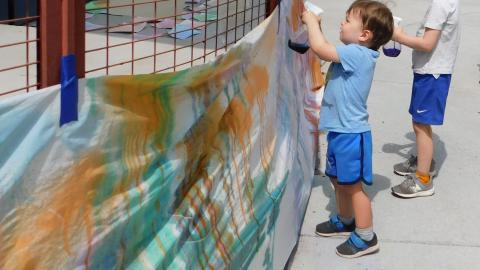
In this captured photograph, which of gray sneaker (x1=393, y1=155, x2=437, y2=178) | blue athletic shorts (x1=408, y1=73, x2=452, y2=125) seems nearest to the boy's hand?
blue athletic shorts (x1=408, y1=73, x2=452, y2=125)

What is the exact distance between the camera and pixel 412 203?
418 cm

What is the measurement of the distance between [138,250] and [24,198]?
0.43 meters

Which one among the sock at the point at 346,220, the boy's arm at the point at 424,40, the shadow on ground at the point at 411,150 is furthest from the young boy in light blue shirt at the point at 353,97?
the shadow on ground at the point at 411,150

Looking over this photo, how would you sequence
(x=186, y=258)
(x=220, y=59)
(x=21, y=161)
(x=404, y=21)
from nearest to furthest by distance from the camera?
(x=21, y=161) → (x=186, y=258) → (x=220, y=59) → (x=404, y=21)

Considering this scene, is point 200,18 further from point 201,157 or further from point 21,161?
point 21,161

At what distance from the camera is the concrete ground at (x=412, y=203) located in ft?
11.8

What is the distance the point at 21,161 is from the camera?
62.9 inches

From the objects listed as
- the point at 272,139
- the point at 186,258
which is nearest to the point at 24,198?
the point at 186,258

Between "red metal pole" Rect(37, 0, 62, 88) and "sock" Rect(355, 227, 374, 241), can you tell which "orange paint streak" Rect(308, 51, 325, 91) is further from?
"red metal pole" Rect(37, 0, 62, 88)

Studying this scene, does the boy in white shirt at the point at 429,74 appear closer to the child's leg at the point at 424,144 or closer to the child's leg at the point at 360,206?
the child's leg at the point at 424,144

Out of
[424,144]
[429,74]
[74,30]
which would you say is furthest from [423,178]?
[74,30]

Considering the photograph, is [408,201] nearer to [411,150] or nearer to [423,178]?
[423,178]

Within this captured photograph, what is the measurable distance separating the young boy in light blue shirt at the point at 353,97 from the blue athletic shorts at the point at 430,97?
832 millimetres

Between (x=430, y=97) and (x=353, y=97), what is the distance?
0.97 meters
